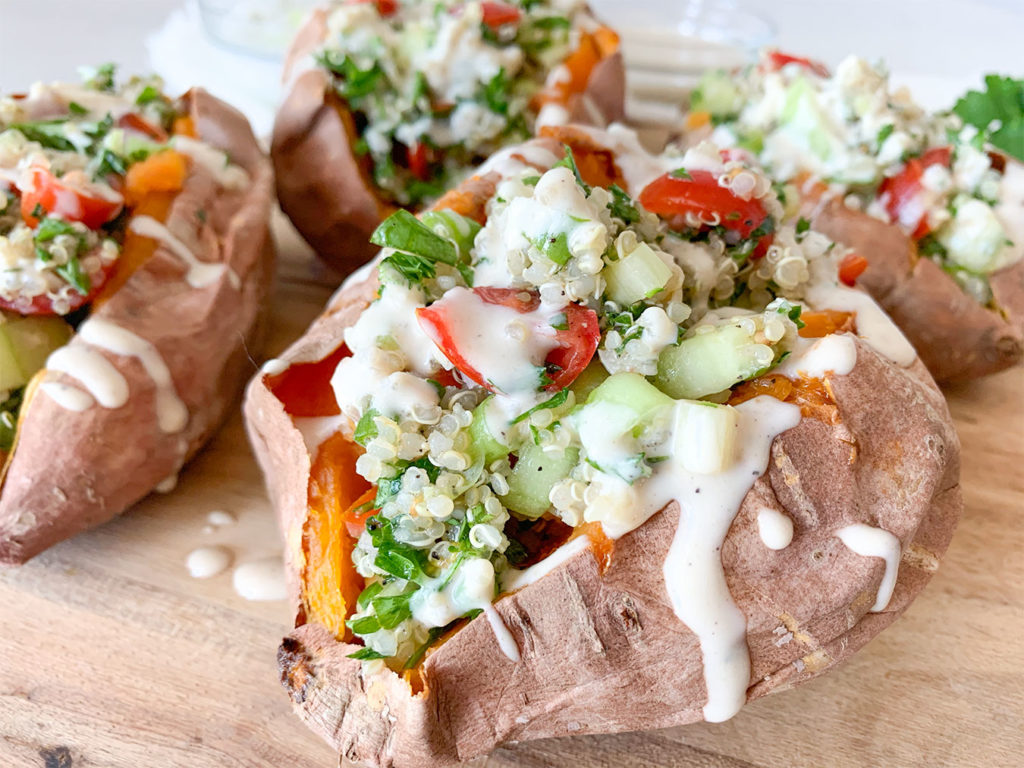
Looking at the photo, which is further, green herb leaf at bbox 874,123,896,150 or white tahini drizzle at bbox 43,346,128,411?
→ green herb leaf at bbox 874,123,896,150

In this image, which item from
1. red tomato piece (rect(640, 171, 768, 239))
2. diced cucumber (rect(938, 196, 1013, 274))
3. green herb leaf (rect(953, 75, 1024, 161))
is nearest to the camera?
red tomato piece (rect(640, 171, 768, 239))

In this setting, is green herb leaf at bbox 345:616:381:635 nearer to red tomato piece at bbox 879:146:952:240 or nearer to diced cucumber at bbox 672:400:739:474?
diced cucumber at bbox 672:400:739:474

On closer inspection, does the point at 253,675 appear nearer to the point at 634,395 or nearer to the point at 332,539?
the point at 332,539

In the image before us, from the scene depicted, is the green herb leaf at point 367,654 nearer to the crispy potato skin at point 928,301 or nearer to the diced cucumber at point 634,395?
the diced cucumber at point 634,395

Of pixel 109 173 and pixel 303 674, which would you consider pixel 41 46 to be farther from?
pixel 303 674

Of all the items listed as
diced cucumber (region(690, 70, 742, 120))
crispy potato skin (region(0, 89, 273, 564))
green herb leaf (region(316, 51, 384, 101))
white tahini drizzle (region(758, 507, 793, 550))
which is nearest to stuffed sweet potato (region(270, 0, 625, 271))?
green herb leaf (region(316, 51, 384, 101))

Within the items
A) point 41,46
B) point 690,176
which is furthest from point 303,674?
point 41,46

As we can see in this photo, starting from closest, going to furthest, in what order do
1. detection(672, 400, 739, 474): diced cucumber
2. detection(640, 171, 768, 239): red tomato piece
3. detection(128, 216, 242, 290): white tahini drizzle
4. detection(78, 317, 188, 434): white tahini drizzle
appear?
detection(672, 400, 739, 474): diced cucumber < detection(640, 171, 768, 239): red tomato piece < detection(78, 317, 188, 434): white tahini drizzle < detection(128, 216, 242, 290): white tahini drizzle
